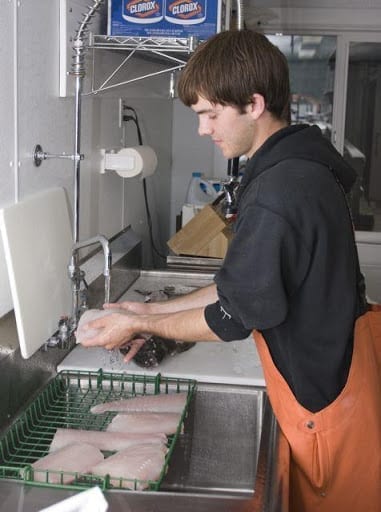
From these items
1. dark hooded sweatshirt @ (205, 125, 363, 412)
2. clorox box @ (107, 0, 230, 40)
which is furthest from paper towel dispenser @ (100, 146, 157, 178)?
dark hooded sweatshirt @ (205, 125, 363, 412)

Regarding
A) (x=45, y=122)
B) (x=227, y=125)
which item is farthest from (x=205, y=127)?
(x=45, y=122)

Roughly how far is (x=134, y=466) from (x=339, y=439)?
410 millimetres

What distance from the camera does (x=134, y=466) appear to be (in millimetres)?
1416

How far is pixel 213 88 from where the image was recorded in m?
1.41

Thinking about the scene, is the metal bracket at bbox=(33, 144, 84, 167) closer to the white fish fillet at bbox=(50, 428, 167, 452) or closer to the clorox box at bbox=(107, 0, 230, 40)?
the clorox box at bbox=(107, 0, 230, 40)

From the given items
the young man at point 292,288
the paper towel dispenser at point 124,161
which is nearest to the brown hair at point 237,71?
the young man at point 292,288

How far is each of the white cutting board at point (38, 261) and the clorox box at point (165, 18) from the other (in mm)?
640

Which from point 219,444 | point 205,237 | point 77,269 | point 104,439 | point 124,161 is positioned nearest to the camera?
point 104,439

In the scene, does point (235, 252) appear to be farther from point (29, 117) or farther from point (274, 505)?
point (29, 117)

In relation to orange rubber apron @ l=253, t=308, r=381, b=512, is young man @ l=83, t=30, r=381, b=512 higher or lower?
higher

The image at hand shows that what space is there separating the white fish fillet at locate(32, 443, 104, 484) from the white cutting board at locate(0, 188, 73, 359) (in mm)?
266

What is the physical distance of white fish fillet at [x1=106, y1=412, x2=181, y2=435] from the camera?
161cm

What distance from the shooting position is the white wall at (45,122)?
5.50ft

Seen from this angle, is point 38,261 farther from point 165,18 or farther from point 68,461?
point 165,18
